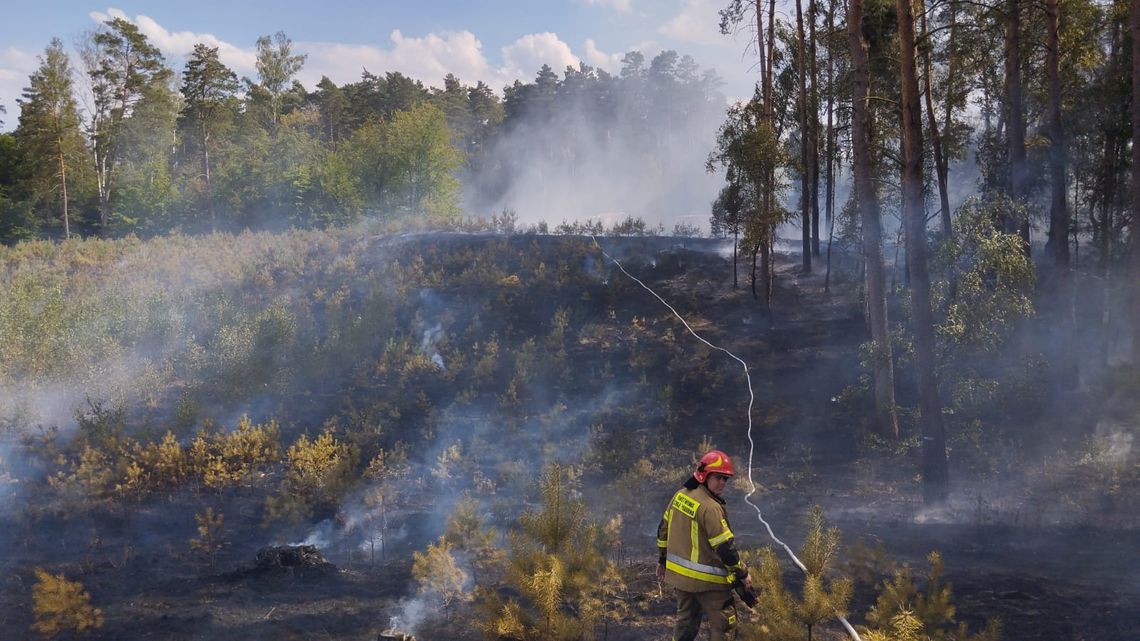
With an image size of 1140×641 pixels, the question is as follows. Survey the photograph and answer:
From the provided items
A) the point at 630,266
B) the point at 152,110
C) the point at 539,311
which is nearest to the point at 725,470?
the point at 539,311

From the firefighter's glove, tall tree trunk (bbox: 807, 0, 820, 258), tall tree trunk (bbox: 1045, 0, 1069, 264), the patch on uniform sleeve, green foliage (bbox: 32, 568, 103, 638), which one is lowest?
green foliage (bbox: 32, 568, 103, 638)

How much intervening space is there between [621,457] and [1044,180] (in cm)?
1294

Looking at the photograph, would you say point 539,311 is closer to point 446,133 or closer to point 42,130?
point 446,133

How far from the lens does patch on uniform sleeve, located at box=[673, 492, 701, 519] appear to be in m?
5.26

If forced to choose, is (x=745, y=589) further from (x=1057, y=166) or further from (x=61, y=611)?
(x=1057, y=166)

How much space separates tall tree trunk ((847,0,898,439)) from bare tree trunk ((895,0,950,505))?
4.69 feet

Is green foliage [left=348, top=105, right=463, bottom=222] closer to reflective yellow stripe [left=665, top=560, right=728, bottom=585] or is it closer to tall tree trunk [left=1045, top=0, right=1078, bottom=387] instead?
tall tree trunk [left=1045, top=0, right=1078, bottom=387]

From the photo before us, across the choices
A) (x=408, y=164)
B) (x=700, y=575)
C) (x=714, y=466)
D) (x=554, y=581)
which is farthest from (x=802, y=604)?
(x=408, y=164)

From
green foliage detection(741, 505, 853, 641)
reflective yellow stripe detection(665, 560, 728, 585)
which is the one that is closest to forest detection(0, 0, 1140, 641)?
green foliage detection(741, 505, 853, 641)

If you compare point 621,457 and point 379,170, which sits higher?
point 379,170

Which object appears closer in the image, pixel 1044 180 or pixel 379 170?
pixel 1044 180

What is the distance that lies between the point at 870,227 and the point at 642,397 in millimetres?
5817

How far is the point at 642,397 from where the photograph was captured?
14977 millimetres

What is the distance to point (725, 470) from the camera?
527 cm
